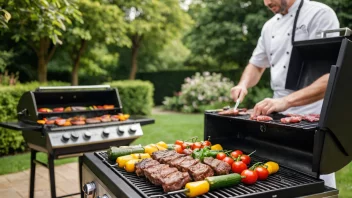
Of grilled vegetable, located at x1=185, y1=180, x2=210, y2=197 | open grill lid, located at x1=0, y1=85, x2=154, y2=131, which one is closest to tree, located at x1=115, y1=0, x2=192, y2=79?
open grill lid, located at x1=0, y1=85, x2=154, y2=131

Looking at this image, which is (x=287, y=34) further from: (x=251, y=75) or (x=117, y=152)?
(x=117, y=152)

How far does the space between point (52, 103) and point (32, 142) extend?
0.55m

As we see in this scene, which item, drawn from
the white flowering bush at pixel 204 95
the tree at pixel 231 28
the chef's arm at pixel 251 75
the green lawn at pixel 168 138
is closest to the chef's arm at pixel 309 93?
the chef's arm at pixel 251 75

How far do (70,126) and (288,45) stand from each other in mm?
2371

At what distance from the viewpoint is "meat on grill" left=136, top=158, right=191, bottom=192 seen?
5.96ft

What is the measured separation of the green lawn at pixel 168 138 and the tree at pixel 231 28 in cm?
433

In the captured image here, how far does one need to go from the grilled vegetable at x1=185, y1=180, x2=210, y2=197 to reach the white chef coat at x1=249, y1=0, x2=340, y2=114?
4.84ft

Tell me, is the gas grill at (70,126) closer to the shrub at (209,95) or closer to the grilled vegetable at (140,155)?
the grilled vegetable at (140,155)

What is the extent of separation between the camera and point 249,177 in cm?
193

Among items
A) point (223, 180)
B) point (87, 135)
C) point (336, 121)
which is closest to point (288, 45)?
point (336, 121)

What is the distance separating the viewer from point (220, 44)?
14.4 m

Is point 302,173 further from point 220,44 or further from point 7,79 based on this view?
point 220,44

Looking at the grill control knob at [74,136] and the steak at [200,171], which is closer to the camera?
the steak at [200,171]

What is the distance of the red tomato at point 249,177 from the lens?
1929 millimetres
